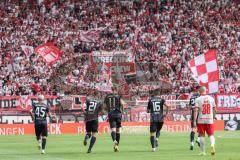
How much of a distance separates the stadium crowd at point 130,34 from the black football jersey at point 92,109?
78.9 feet

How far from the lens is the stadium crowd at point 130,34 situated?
185ft

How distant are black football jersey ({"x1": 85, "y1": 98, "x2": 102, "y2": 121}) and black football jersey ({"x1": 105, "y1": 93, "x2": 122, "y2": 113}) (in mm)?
386

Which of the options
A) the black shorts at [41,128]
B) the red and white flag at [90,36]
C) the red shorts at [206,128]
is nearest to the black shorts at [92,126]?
the black shorts at [41,128]

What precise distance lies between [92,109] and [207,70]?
51.3 feet

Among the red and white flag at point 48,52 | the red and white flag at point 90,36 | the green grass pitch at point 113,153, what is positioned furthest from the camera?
the red and white flag at point 90,36

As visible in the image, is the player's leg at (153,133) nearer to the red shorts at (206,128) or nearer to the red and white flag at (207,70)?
the red shorts at (206,128)

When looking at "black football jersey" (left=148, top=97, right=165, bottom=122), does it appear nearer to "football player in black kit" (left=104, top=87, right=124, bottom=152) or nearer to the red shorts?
"football player in black kit" (left=104, top=87, right=124, bottom=152)

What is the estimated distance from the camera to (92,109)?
2912 centimetres

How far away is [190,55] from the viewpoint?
6119 cm

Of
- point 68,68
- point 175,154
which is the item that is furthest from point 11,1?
point 175,154

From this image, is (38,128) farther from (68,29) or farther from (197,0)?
(197,0)

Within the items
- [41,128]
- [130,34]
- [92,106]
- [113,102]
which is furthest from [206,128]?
[130,34]

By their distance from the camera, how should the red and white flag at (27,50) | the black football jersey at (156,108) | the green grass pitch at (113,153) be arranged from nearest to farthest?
the green grass pitch at (113,153)
the black football jersey at (156,108)
the red and white flag at (27,50)

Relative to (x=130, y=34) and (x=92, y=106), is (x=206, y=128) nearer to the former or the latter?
(x=92, y=106)
